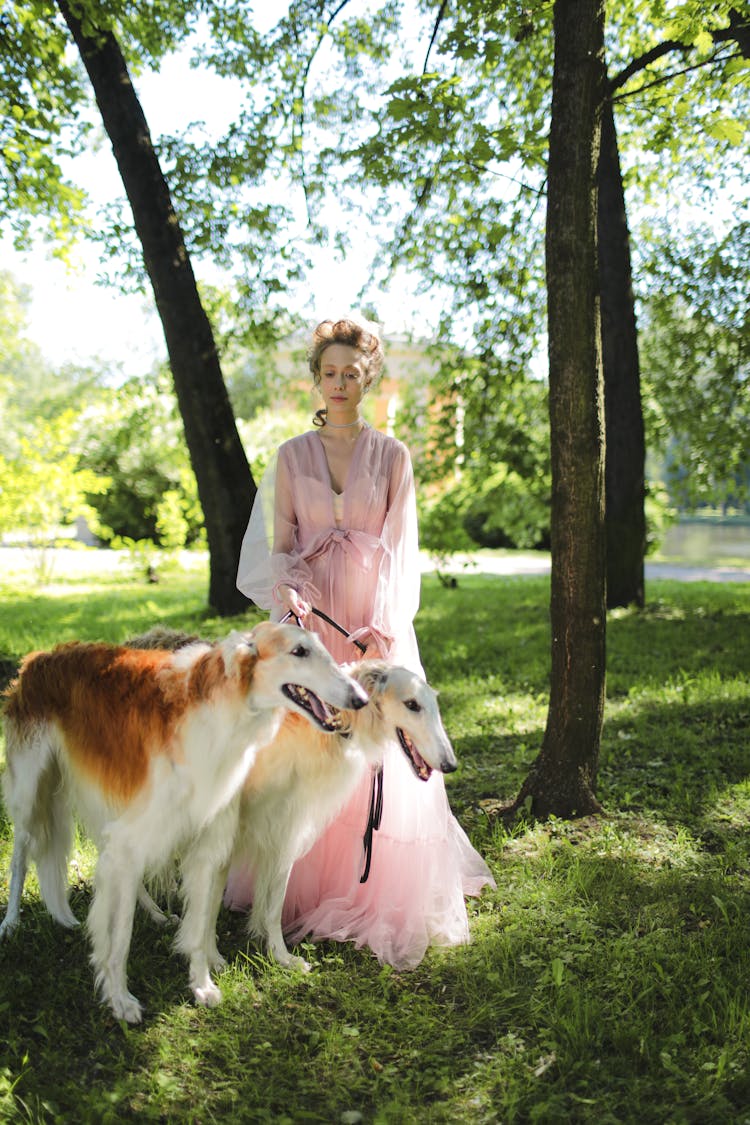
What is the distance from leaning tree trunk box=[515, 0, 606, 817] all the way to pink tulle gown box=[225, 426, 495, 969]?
979mm

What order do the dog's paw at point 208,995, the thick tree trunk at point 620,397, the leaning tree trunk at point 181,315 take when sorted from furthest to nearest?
the thick tree trunk at point 620,397 → the leaning tree trunk at point 181,315 → the dog's paw at point 208,995

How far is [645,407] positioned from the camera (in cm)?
1247

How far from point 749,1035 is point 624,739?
335 cm

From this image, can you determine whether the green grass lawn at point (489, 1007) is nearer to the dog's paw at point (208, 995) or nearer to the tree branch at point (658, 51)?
the dog's paw at point (208, 995)

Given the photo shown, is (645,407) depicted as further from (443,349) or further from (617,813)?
(617,813)

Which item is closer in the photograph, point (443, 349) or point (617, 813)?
point (617, 813)

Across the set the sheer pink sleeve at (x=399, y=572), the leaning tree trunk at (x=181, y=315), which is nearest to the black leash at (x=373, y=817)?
the sheer pink sleeve at (x=399, y=572)

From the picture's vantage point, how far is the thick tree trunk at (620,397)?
10180 millimetres

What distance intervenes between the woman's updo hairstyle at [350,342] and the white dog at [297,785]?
1384 millimetres

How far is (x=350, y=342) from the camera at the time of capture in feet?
12.5

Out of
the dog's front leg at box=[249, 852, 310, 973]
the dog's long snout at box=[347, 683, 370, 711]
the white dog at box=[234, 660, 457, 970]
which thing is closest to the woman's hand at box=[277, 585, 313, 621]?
the white dog at box=[234, 660, 457, 970]

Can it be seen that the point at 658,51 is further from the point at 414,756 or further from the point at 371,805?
the point at 371,805

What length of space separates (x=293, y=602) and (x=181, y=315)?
6208 millimetres

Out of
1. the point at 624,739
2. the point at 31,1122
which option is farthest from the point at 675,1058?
the point at 624,739
